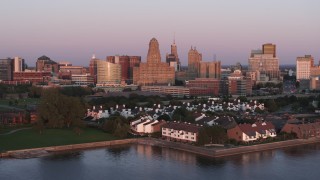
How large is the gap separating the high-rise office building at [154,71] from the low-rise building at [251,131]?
72.1 ft

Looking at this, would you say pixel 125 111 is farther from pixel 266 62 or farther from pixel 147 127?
pixel 266 62

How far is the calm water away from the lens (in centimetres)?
871

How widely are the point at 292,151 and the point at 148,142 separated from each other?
333cm

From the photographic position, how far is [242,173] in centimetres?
884

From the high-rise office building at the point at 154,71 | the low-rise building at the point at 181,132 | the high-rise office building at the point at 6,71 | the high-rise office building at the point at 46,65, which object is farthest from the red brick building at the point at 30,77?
the low-rise building at the point at 181,132

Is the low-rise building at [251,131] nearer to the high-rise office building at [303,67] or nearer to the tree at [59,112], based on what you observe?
the tree at [59,112]

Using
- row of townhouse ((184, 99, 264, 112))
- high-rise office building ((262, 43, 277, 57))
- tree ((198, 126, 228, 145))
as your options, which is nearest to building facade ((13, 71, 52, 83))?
row of townhouse ((184, 99, 264, 112))

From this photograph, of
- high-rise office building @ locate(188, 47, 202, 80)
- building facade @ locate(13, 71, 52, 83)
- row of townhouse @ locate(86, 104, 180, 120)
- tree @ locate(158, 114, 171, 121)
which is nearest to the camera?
tree @ locate(158, 114, 171, 121)

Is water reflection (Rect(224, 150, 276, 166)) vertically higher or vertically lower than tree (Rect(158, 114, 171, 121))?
lower

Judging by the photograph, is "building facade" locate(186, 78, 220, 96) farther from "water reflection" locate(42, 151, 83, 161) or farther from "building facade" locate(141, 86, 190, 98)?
"water reflection" locate(42, 151, 83, 161)

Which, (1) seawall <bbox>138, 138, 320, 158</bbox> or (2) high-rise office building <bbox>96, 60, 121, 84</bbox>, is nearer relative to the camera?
(1) seawall <bbox>138, 138, 320, 158</bbox>

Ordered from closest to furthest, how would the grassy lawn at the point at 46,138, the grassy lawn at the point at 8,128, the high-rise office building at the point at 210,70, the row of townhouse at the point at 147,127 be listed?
1. the grassy lawn at the point at 46,138
2. the row of townhouse at the point at 147,127
3. the grassy lawn at the point at 8,128
4. the high-rise office building at the point at 210,70

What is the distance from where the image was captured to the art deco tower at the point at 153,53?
33.5 m

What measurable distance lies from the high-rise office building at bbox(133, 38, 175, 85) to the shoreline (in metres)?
22.0
